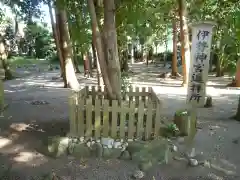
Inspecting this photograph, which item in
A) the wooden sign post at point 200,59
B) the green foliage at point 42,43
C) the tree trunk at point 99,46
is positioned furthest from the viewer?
the green foliage at point 42,43

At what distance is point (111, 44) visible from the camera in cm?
517

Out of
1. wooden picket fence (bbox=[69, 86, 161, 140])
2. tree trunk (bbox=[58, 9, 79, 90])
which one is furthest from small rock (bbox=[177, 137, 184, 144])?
tree trunk (bbox=[58, 9, 79, 90])

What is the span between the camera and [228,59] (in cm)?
1600

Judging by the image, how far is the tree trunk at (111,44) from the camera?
5.11 m

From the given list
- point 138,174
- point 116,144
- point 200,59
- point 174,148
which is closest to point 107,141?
point 116,144

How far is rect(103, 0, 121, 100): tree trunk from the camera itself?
511 centimetres

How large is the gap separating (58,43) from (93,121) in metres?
7.15

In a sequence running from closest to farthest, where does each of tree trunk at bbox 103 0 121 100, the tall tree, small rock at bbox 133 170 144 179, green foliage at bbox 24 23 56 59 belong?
small rock at bbox 133 170 144 179 < tree trunk at bbox 103 0 121 100 < the tall tree < green foliage at bbox 24 23 56 59

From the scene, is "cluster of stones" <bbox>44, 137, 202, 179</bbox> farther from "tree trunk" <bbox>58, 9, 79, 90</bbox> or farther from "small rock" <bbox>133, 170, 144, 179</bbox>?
"tree trunk" <bbox>58, 9, 79, 90</bbox>

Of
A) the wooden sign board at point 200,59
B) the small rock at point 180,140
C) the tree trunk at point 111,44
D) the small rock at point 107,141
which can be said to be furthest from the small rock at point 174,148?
the wooden sign board at point 200,59

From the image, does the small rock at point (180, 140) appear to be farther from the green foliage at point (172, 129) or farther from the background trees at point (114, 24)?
the background trees at point (114, 24)

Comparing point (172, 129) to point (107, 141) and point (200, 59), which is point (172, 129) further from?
point (200, 59)

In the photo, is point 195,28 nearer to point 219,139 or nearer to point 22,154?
point 219,139

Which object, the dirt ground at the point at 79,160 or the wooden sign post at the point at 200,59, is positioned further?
the wooden sign post at the point at 200,59
